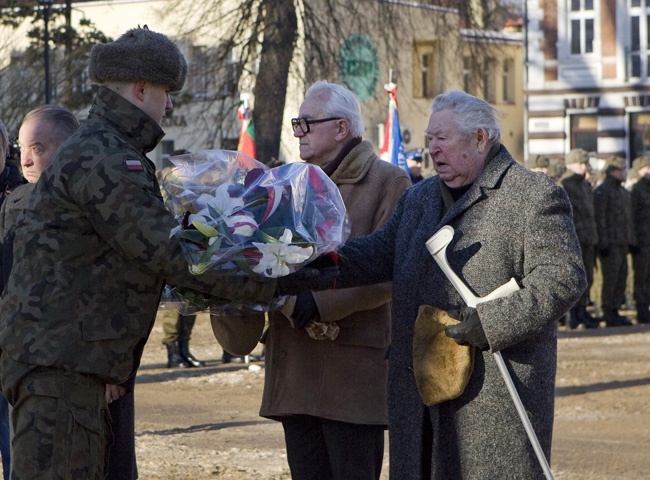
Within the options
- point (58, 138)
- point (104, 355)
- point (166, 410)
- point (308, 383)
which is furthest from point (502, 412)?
point (166, 410)

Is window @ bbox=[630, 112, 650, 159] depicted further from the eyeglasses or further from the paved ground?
the eyeglasses

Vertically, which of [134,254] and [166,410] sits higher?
[134,254]

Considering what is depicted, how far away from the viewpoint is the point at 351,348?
4902 millimetres

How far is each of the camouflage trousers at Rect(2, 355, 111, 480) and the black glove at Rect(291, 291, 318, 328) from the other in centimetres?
103

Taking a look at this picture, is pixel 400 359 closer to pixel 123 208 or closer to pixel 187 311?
pixel 187 311

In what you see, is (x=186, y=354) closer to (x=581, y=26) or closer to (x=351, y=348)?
(x=351, y=348)

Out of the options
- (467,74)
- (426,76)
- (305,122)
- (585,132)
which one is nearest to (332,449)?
(305,122)

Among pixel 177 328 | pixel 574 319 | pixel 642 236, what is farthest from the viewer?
pixel 642 236

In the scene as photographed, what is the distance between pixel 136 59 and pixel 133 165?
1.23 ft

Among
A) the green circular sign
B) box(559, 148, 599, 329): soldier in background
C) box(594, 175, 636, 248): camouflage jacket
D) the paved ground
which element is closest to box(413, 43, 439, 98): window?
the green circular sign

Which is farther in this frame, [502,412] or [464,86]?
[464,86]

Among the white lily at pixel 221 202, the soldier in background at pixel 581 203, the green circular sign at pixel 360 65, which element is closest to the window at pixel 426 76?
the green circular sign at pixel 360 65

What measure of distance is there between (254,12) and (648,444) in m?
13.2

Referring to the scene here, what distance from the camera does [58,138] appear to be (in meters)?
5.15
